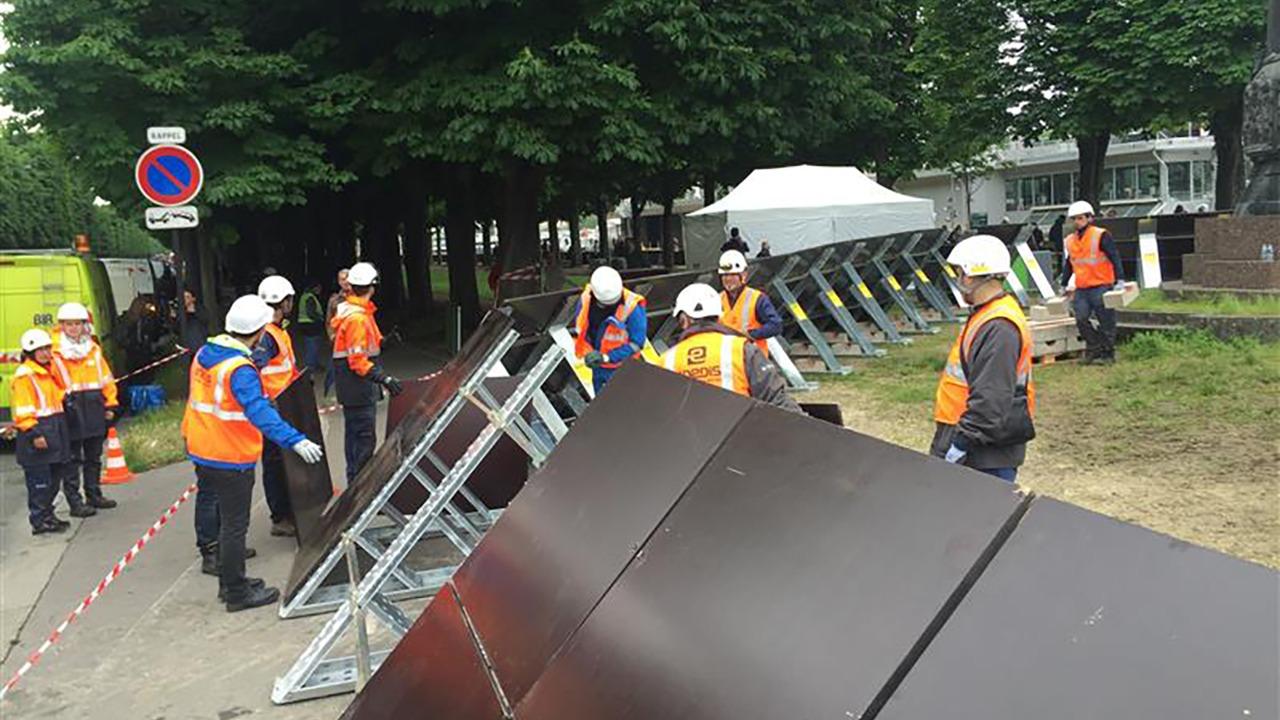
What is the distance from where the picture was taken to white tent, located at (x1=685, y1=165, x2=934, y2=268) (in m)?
20.2

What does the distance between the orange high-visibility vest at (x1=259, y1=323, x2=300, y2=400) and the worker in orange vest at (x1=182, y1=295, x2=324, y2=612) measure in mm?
1343

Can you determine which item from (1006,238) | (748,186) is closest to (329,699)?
(1006,238)

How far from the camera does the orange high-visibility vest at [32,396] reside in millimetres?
7485

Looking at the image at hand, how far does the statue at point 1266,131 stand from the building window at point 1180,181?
43376mm

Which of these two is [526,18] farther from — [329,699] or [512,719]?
[512,719]

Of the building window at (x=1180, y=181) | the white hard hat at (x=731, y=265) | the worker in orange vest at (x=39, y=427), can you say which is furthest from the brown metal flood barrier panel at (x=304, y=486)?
the building window at (x=1180, y=181)

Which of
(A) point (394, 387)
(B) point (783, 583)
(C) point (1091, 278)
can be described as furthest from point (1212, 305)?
(B) point (783, 583)

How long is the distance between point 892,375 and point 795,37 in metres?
5.42

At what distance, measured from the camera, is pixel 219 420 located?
5605 millimetres

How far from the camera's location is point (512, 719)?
2.54 meters

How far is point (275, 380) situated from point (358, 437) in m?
0.75

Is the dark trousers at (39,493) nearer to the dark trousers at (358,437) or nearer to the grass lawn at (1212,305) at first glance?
the dark trousers at (358,437)

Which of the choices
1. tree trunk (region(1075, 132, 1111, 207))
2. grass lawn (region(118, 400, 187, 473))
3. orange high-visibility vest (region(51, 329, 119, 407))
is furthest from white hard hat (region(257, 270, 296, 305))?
Answer: tree trunk (region(1075, 132, 1111, 207))

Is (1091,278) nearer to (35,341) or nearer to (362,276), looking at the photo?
(362,276)
